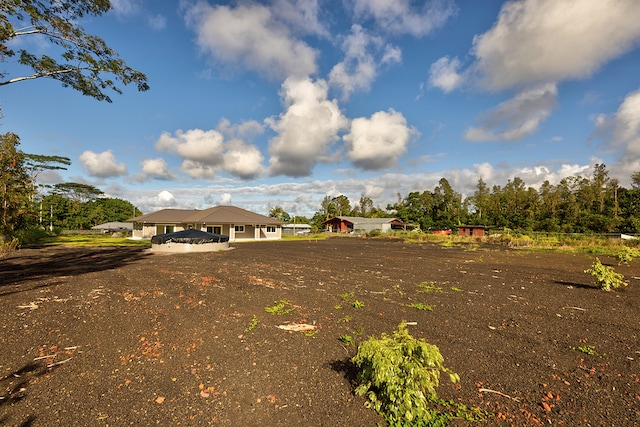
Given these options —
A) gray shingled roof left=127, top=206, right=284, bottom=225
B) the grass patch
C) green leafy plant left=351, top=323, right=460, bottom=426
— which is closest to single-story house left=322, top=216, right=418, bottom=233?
gray shingled roof left=127, top=206, right=284, bottom=225

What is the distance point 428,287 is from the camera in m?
10.3

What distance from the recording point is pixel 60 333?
5.64 metres

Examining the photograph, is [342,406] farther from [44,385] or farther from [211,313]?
[211,313]

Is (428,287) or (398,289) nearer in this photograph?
(398,289)

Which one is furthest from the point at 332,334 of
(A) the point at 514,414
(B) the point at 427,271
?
(B) the point at 427,271

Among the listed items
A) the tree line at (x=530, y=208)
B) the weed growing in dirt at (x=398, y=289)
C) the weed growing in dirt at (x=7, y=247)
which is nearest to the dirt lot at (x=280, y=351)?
the weed growing in dirt at (x=398, y=289)

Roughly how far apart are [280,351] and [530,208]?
67.2 meters

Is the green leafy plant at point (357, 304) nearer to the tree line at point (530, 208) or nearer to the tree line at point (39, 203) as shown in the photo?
the tree line at point (39, 203)

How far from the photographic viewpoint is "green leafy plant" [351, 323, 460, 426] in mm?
3248

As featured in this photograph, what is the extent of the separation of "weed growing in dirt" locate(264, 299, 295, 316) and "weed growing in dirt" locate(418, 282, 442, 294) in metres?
4.77

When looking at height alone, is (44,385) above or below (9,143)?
below

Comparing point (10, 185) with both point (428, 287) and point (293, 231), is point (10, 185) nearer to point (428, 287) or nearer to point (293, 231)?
point (428, 287)

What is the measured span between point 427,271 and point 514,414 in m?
11.1

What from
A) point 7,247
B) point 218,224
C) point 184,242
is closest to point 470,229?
point 218,224
